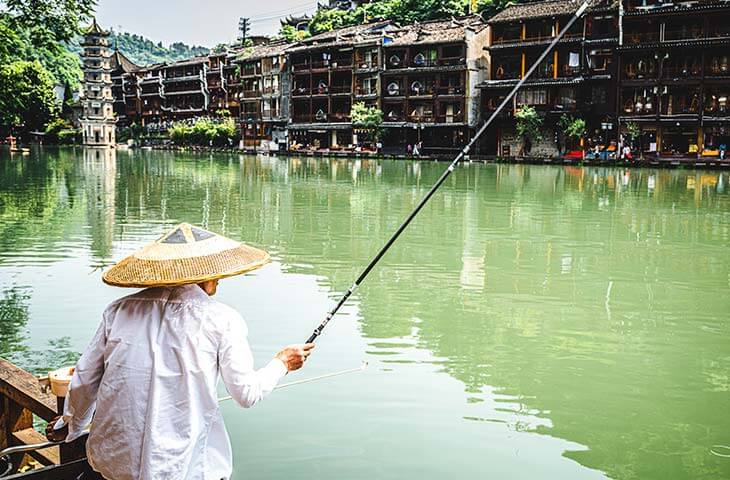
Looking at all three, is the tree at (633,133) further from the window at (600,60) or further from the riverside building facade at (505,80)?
the window at (600,60)

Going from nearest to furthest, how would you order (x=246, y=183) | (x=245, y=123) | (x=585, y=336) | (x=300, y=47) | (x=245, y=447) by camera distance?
A: (x=245, y=447) → (x=585, y=336) → (x=246, y=183) → (x=300, y=47) → (x=245, y=123)

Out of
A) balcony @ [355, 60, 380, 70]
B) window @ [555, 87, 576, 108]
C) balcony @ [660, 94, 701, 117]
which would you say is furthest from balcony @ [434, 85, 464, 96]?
balcony @ [660, 94, 701, 117]

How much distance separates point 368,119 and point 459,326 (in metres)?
47.1

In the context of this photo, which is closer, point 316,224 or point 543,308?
point 543,308

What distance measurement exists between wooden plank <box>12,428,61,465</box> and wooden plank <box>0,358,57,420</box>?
0.70ft

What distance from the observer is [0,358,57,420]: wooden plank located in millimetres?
3551

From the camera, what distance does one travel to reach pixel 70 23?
12953mm

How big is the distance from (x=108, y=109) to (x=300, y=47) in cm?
3314

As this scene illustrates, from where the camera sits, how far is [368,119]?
54.7 m

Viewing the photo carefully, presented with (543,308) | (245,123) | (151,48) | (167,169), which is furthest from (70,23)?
(151,48)

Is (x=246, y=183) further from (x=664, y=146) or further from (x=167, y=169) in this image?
(x=664, y=146)

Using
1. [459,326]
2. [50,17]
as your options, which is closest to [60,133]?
[50,17]

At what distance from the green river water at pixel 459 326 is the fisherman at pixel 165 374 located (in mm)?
2342

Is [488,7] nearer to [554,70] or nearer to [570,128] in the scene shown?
[554,70]
